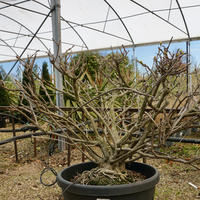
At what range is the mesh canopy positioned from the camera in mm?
7469

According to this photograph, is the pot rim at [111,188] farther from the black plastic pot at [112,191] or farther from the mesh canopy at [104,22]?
the mesh canopy at [104,22]

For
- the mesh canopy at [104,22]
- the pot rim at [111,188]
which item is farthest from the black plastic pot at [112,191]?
the mesh canopy at [104,22]

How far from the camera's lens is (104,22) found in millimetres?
8648

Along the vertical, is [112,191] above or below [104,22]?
below

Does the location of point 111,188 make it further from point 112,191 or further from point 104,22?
point 104,22

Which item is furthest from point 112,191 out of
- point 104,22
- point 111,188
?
point 104,22

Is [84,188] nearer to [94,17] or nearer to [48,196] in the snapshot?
[48,196]

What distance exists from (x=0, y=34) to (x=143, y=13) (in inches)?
245

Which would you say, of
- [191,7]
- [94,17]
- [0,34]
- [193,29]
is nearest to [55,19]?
[94,17]

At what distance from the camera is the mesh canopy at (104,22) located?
24.5ft

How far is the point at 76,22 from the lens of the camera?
8719mm

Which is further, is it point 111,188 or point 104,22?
point 104,22

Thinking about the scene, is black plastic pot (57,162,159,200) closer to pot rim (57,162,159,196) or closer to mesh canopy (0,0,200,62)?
pot rim (57,162,159,196)

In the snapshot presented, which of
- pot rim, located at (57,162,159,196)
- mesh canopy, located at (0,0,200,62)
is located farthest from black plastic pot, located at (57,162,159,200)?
mesh canopy, located at (0,0,200,62)
